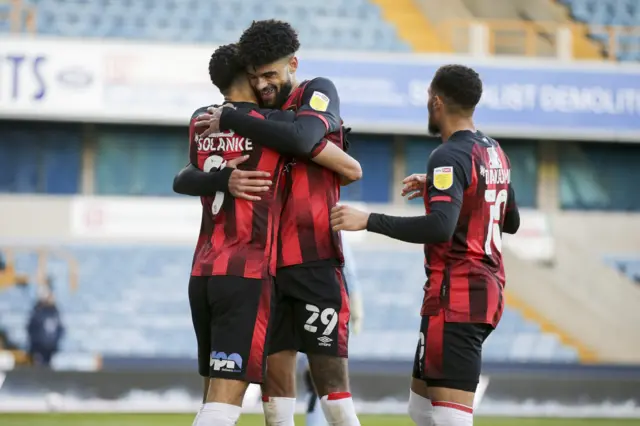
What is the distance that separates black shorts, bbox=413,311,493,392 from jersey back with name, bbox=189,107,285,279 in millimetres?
722

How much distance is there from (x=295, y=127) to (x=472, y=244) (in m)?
0.90

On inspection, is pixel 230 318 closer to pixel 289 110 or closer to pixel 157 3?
pixel 289 110

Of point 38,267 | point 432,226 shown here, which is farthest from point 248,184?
point 38,267

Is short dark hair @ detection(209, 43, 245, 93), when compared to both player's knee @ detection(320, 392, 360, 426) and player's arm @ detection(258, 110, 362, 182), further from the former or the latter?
player's knee @ detection(320, 392, 360, 426)

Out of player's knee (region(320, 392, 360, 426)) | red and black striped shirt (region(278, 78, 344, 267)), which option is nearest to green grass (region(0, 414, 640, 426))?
player's knee (region(320, 392, 360, 426))

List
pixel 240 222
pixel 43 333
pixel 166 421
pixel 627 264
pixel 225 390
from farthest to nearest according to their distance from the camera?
pixel 627 264, pixel 43 333, pixel 166 421, pixel 240 222, pixel 225 390

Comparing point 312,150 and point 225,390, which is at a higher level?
point 312,150

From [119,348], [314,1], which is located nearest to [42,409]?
[119,348]

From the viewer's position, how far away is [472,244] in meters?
4.50

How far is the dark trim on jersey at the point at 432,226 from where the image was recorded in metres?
4.27

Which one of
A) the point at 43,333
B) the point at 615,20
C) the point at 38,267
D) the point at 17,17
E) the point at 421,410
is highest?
the point at 615,20

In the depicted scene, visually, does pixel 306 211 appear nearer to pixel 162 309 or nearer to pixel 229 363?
pixel 229 363

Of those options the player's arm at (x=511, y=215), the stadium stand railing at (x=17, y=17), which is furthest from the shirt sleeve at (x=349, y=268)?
the stadium stand railing at (x=17, y=17)

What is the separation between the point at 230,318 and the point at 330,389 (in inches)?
21.9
